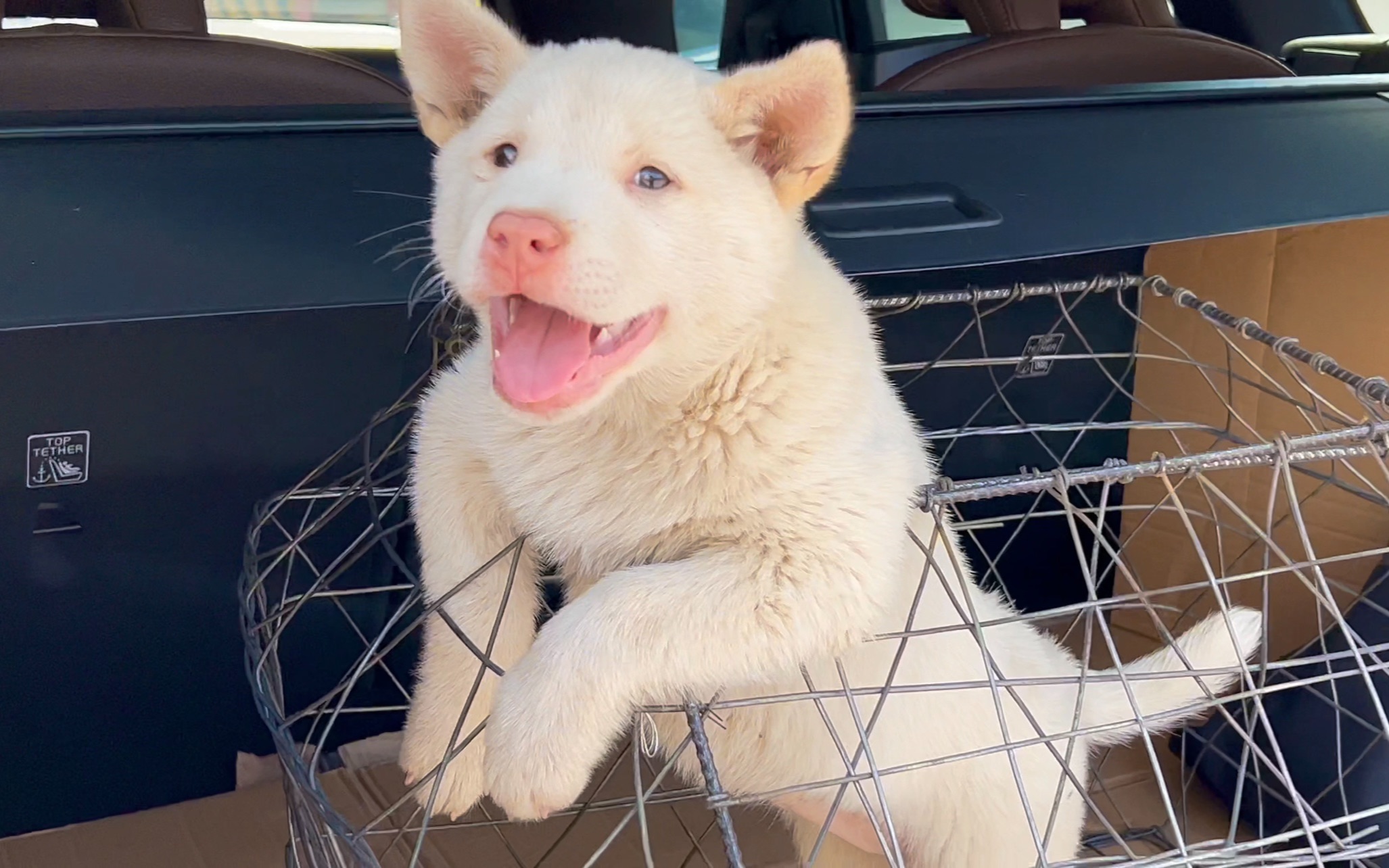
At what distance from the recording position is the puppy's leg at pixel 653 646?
88 cm

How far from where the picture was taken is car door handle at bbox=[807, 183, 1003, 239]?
1.07 meters

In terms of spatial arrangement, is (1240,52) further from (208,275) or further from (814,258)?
(208,275)

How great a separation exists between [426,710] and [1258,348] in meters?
1.35

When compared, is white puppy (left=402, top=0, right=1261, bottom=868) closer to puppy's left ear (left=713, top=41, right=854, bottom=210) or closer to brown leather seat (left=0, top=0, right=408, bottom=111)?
puppy's left ear (left=713, top=41, right=854, bottom=210)

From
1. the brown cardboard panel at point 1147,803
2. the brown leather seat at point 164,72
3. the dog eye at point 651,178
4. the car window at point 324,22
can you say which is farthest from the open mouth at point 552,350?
the car window at point 324,22

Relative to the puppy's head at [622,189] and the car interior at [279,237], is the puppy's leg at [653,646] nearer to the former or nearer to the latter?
the puppy's head at [622,189]

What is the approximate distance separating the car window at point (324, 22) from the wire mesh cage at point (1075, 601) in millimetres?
798

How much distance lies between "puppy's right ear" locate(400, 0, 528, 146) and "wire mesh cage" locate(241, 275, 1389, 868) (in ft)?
0.92

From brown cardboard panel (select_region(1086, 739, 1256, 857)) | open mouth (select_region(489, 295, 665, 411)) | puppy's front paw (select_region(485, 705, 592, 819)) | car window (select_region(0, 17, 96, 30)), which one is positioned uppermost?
car window (select_region(0, 17, 96, 30))

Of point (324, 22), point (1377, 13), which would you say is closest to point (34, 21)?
point (324, 22)

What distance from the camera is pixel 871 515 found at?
3.09 feet

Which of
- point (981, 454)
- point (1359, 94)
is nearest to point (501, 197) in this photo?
point (1359, 94)

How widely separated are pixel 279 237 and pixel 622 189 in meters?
0.26

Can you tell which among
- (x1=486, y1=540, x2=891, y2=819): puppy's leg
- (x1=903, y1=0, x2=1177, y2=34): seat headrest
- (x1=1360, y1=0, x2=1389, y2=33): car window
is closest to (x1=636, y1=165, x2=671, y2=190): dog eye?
(x1=486, y1=540, x2=891, y2=819): puppy's leg
